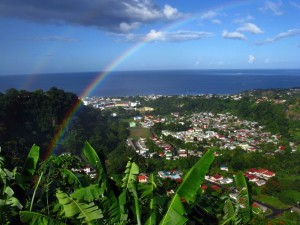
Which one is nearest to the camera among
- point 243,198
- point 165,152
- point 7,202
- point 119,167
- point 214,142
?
point 7,202

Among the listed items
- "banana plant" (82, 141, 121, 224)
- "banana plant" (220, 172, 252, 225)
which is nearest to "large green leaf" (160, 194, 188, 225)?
"banana plant" (82, 141, 121, 224)

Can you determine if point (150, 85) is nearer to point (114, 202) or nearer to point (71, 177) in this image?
point (71, 177)

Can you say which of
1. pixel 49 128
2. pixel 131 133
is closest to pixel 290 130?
pixel 131 133

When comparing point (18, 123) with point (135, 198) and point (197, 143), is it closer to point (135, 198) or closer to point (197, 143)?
point (197, 143)

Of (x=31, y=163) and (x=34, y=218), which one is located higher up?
(x=31, y=163)

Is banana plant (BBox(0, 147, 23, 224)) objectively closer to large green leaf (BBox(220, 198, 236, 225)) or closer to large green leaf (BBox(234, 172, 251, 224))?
large green leaf (BBox(220, 198, 236, 225))

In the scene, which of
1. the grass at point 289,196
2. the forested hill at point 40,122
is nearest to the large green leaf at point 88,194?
the forested hill at point 40,122

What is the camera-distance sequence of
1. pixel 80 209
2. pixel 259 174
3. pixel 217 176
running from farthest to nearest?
1. pixel 259 174
2. pixel 217 176
3. pixel 80 209

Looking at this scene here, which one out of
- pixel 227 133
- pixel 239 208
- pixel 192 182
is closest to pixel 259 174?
pixel 227 133
